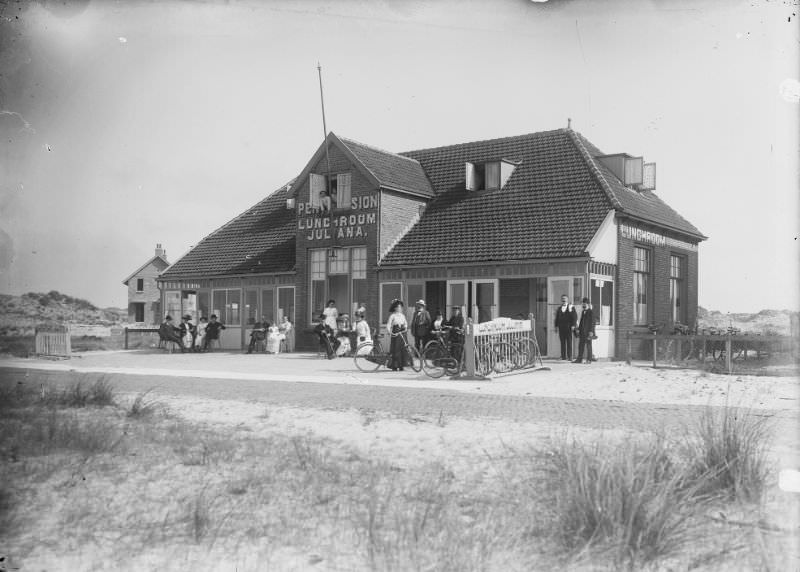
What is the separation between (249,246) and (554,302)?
13133 mm

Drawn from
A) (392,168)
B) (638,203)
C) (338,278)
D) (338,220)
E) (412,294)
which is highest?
(392,168)

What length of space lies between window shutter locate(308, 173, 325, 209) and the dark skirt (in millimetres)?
10176

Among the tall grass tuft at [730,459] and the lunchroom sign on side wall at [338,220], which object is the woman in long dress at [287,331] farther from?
the tall grass tuft at [730,459]

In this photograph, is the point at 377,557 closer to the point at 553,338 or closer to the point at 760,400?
the point at 760,400

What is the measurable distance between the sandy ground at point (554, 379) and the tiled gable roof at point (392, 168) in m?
6.83

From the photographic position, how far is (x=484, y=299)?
2497 centimetres

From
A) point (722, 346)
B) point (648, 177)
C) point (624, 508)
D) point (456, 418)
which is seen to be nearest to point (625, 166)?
point (648, 177)

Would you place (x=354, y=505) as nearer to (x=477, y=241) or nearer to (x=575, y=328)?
(x=575, y=328)

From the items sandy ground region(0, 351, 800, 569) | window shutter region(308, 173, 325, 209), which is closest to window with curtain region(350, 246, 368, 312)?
window shutter region(308, 173, 325, 209)

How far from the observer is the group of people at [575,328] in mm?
21750

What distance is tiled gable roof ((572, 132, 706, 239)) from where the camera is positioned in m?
24.6

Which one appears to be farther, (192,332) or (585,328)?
(192,332)

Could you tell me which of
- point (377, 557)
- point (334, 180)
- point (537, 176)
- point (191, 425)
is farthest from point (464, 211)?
point (377, 557)

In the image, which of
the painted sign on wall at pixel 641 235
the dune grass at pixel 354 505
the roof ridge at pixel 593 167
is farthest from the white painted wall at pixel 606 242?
the dune grass at pixel 354 505
